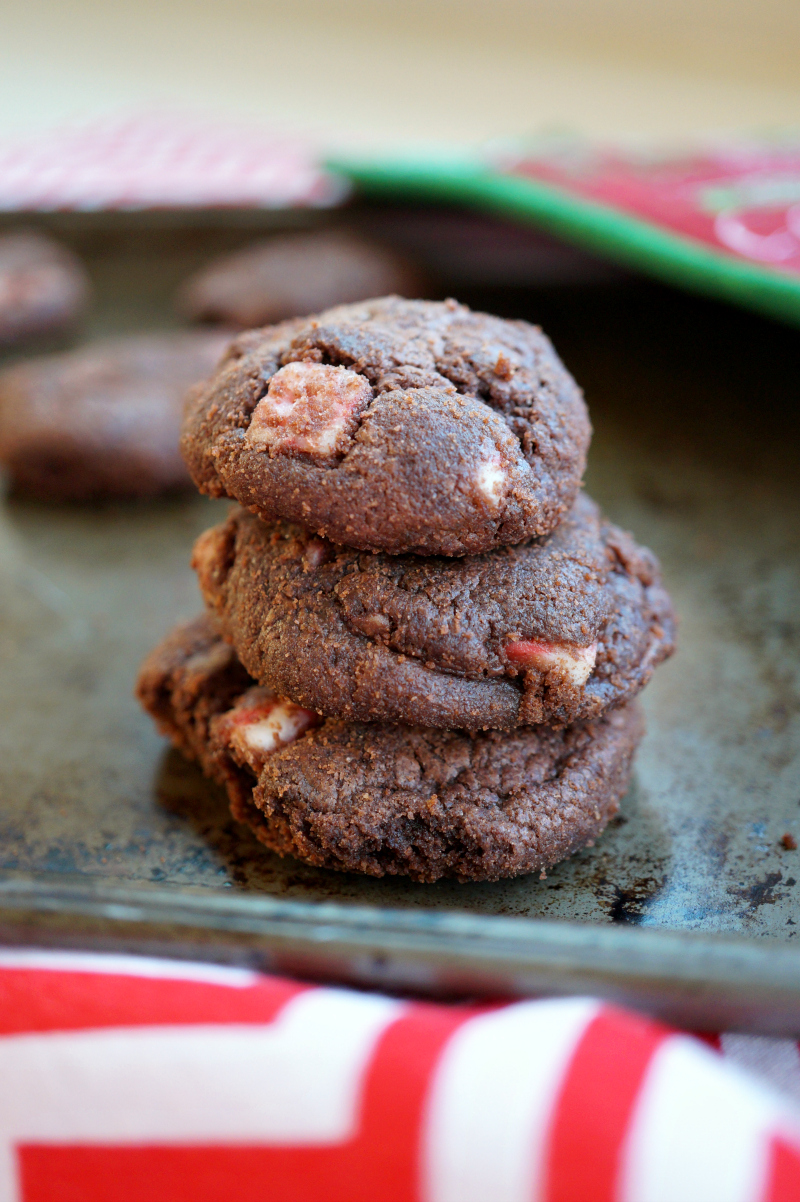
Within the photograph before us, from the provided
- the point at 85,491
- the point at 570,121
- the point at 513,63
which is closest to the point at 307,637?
the point at 85,491

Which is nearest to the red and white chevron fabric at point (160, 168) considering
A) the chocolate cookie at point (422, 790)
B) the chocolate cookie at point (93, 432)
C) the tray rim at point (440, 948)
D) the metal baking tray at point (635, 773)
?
the metal baking tray at point (635, 773)

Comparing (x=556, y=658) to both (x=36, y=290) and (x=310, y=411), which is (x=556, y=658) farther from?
(x=36, y=290)

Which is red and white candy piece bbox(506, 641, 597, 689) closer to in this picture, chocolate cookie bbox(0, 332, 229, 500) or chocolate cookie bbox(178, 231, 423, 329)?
chocolate cookie bbox(0, 332, 229, 500)

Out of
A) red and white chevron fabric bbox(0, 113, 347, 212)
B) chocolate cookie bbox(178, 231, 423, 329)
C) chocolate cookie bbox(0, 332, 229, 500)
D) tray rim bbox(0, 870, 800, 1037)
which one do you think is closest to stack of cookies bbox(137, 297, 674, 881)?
tray rim bbox(0, 870, 800, 1037)

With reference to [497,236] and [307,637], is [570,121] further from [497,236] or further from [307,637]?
[307,637]

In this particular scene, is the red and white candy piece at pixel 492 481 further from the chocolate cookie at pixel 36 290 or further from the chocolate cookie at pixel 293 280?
the chocolate cookie at pixel 36 290
